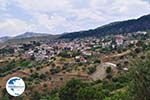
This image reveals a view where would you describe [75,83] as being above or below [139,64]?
below

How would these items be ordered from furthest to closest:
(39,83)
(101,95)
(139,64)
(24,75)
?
(24,75) < (39,83) < (101,95) < (139,64)

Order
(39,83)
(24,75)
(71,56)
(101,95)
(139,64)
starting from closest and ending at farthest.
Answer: (139,64) → (101,95) → (39,83) → (24,75) → (71,56)

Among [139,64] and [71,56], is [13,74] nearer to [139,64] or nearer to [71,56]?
[71,56]

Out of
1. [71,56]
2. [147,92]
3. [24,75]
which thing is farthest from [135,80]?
[71,56]

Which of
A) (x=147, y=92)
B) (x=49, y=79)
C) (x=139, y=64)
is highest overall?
(x=139, y=64)

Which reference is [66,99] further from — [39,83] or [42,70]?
[42,70]

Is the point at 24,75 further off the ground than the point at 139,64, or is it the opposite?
the point at 139,64

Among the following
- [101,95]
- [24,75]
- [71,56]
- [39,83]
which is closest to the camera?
[101,95]

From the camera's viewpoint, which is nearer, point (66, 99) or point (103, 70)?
point (66, 99)

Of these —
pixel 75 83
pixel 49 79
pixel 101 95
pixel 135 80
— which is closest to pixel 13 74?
pixel 49 79
